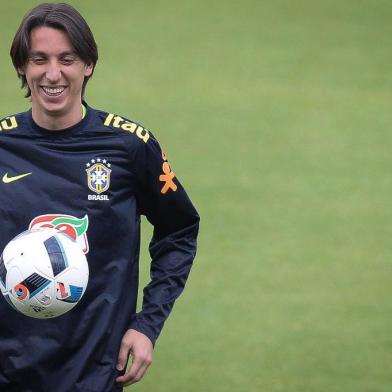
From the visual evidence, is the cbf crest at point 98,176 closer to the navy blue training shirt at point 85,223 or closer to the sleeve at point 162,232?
the navy blue training shirt at point 85,223

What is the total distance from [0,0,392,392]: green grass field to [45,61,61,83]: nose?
9.74 feet

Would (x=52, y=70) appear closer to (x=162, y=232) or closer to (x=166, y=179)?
(x=166, y=179)

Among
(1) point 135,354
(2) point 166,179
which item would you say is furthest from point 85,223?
(1) point 135,354

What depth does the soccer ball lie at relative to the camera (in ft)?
13.8

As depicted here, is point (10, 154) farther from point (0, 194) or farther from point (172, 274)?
point (172, 274)

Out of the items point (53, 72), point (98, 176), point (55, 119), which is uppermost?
point (53, 72)

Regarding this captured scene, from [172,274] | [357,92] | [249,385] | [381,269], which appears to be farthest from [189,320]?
[357,92]

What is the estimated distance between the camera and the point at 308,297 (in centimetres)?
784

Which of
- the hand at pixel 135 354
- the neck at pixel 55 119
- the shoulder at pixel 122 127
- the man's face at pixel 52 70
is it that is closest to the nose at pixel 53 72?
the man's face at pixel 52 70

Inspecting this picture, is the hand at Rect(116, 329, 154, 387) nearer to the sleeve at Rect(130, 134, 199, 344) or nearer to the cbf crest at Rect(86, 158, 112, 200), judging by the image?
the sleeve at Rect(130, 134, 199, 344)

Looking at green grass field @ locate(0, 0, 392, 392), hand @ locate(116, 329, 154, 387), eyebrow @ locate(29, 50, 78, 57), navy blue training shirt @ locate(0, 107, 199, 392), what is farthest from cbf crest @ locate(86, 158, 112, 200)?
green grass field @ locate(0, 0, 392, 392)

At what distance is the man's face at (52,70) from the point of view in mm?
4332

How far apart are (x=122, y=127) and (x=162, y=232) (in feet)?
1.32

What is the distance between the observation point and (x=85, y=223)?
4.36 metres
